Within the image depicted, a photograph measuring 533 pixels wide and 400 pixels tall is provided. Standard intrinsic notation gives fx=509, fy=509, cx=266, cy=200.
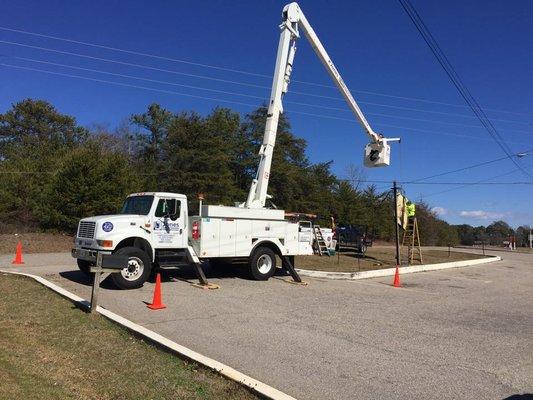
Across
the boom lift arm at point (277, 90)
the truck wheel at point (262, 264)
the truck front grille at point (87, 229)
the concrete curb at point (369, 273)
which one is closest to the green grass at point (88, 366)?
the truck front grille at point (87, 229)

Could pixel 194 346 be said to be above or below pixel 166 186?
below

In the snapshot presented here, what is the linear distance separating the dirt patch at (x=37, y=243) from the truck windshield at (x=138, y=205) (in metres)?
12.7

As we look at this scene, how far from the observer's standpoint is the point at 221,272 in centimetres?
1769

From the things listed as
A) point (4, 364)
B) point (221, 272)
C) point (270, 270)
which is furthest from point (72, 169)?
point (4, 364)

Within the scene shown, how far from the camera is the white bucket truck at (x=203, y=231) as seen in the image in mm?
13312

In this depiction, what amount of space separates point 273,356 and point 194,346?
4.12 feet

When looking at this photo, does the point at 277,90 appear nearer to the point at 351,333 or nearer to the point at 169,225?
the point at 169,225

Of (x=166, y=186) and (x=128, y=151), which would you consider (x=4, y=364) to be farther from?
(x=128, y=151)

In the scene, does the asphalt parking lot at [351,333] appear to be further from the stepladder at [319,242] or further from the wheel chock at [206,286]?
the stepladder at [319,242]

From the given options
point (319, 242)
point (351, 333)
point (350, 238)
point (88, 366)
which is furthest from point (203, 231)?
point (350, 238)

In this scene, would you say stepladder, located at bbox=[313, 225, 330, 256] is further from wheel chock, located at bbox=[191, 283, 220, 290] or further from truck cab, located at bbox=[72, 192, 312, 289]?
wheel chock, located at bbox=[191, 283, 220, 290]

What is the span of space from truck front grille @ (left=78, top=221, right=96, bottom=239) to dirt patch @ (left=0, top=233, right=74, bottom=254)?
12.7 m

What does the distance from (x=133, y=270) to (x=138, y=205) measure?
2.17m

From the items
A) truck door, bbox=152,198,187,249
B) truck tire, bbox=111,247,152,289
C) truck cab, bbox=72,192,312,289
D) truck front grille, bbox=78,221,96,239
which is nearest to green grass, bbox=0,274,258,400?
truck tire, bbox=111,247,152,289
